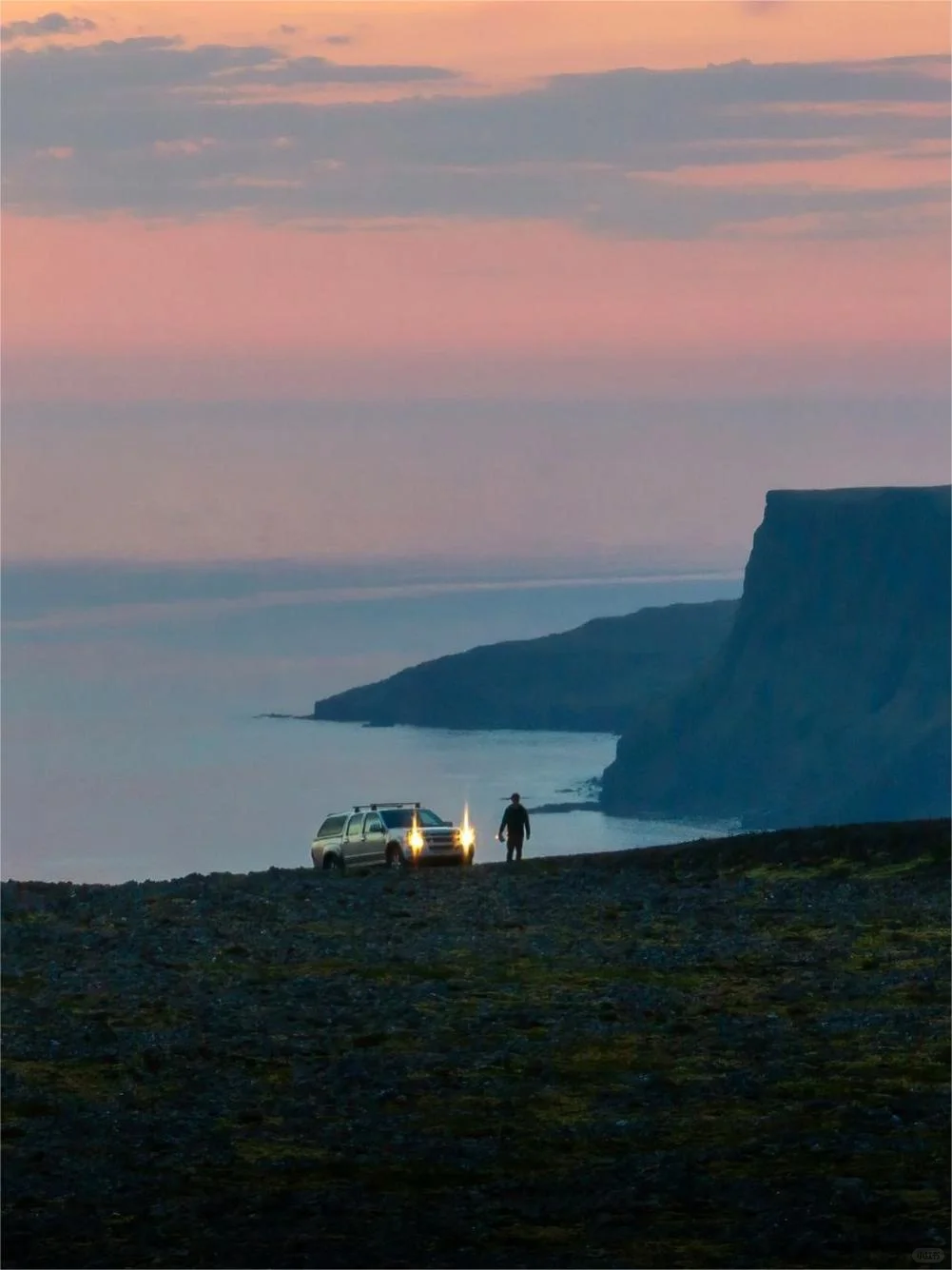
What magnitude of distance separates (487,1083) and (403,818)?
27371 mm

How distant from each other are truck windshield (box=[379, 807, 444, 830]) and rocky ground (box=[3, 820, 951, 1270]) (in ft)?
37.5

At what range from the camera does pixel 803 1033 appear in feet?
71.9

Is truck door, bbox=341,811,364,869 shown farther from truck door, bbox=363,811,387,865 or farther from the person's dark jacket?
the person's dark jacket

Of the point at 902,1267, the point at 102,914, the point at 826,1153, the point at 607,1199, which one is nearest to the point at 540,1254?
the point at 607,1199

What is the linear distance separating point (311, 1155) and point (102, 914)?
771 inches

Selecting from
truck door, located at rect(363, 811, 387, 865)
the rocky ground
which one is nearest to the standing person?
truck door, located at rect(363, 811, 387, 865)

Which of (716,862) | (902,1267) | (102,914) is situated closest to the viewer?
(902,1267)

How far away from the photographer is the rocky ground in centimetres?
1460

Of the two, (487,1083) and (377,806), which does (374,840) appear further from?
(487,1083)

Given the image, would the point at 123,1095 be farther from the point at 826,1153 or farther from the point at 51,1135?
the point at 826,1153

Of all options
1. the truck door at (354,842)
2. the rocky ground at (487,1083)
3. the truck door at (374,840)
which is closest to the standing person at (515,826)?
the truck door at (374,840)

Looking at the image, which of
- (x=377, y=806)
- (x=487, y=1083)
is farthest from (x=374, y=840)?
(x=487, y=1083)

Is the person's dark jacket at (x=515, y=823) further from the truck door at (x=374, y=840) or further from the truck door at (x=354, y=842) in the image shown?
the truck door at (x=354, y=842)

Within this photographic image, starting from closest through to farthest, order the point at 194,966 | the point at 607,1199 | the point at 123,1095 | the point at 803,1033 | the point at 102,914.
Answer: the point at 607,1199, the point at 123,1095, the point at 803,1033, the point at 194,966, the point at 102,914
